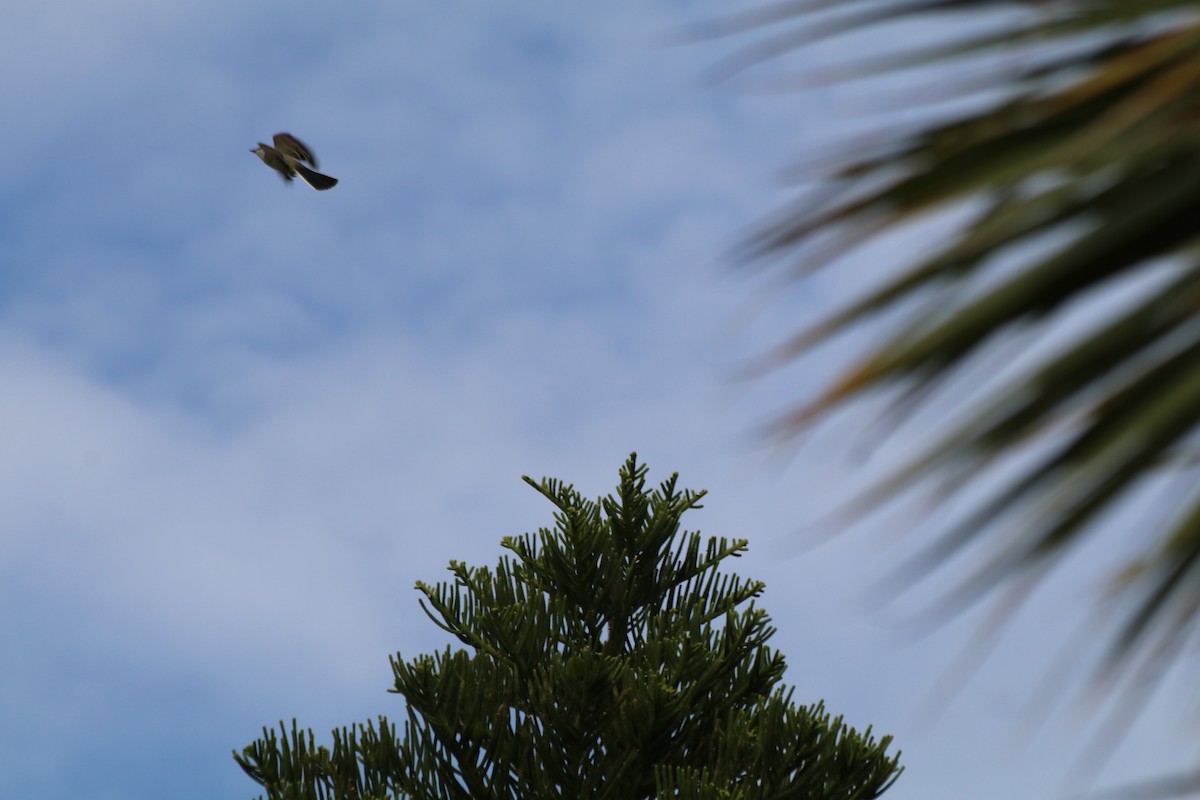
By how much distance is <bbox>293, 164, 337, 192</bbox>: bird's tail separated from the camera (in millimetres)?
7930

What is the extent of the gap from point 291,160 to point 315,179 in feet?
0.85

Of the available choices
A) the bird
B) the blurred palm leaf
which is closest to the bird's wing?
the bird

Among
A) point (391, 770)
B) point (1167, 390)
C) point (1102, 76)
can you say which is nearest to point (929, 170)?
point (1102, 76)

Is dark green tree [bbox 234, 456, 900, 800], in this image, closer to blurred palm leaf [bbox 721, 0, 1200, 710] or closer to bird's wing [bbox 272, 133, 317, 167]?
bird's wing [bbox 272, 133, 317, 167]

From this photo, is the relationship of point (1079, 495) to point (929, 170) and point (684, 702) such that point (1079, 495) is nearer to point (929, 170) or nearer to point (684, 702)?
point (929, 170)

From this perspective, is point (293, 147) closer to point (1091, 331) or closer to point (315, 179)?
point (315, 179)

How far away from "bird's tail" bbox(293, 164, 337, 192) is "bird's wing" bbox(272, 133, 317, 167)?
0.16m

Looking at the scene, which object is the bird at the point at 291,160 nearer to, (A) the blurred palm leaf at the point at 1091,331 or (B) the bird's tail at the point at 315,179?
(B) the bird's tail at the point at 315,179

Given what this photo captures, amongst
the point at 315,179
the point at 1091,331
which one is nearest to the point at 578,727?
the point at 315,179

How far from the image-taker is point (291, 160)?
7832 millimetres

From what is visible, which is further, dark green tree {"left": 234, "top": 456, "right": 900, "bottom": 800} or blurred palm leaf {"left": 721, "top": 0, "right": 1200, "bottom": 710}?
dark green tree {"left": 234, "top": 456, "right": 900, "bottom": 800}

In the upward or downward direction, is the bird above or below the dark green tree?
above

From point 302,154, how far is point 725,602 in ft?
12.3

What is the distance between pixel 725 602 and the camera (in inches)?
323
